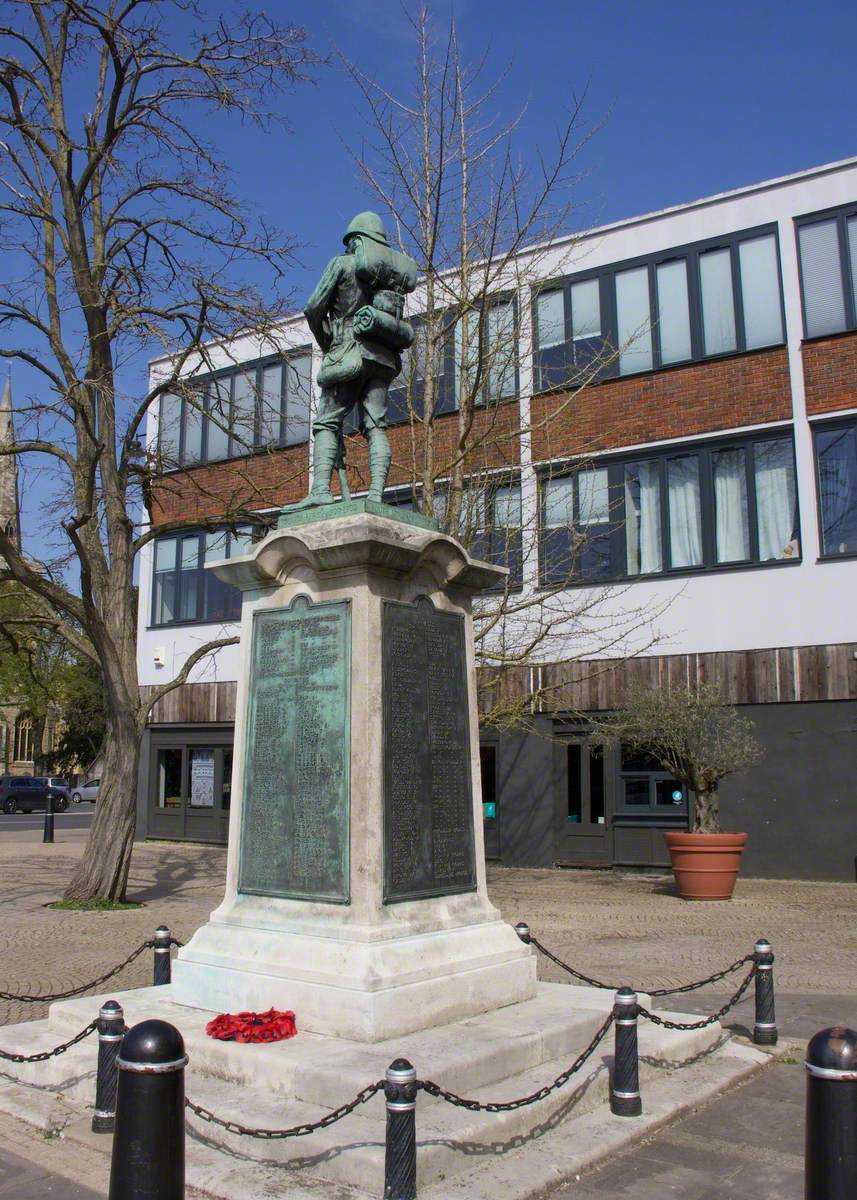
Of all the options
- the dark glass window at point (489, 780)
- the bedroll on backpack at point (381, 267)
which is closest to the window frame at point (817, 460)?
the dark glass window at point (489, 780)

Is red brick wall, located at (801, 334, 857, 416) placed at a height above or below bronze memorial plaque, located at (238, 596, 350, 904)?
above

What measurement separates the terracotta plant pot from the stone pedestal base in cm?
879

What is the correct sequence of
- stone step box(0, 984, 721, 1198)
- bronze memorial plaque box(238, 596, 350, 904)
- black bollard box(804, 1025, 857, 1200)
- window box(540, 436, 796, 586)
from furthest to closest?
window box(540, 436, 796, 586) → bronze memorial plaque box(238, 596, 350, 904) → stone step box(0, 984, 721, 1198) → black bollard box(804, 1025, 857, 1200)

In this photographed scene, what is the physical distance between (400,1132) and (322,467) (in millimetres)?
4725

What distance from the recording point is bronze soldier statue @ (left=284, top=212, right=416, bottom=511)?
25.2 feet

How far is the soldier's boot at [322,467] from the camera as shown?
771 cm

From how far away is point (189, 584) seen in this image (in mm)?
27438

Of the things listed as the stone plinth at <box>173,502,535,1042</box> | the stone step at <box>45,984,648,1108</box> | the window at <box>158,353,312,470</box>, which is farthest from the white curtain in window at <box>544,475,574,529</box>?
the stone step at <box>45,984,648,1108</box>

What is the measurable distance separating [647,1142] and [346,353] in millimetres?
5331

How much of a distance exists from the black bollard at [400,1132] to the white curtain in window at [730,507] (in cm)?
1606

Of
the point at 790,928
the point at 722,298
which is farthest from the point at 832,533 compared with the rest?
the point at 790,928

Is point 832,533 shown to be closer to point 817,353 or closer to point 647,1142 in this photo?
point 817,353

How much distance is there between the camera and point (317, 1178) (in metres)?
5.00

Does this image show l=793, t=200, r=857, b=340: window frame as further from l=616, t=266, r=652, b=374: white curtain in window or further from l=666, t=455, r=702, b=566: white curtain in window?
l=666, t=455, r=702, b=566: white curtain in window
